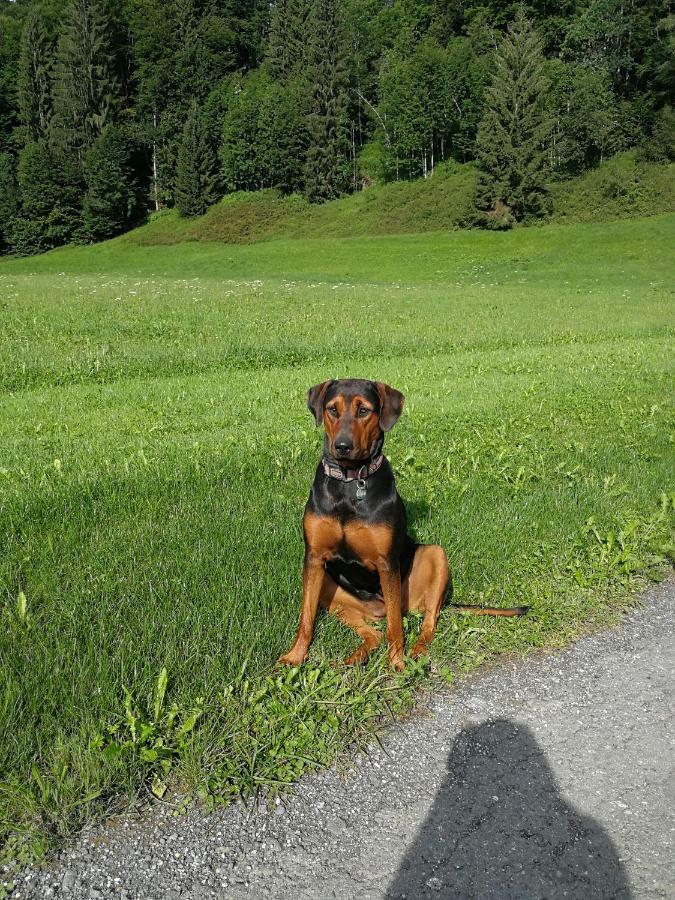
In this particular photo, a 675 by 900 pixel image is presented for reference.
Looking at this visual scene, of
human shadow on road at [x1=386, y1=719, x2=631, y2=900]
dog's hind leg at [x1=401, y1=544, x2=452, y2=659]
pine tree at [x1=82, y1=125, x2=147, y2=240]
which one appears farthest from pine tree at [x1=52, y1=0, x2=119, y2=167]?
human shadow on road at [x1=386, y1=719, x2=631, y2=900]

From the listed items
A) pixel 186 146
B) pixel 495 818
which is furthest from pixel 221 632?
pixel 186 146

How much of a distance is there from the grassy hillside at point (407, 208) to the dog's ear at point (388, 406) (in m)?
49.5

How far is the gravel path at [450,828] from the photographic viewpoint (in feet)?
7.28

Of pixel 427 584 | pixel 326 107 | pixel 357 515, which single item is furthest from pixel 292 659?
pixel 326 107

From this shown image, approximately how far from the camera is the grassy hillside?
159 ft

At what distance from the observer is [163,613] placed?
145 inches

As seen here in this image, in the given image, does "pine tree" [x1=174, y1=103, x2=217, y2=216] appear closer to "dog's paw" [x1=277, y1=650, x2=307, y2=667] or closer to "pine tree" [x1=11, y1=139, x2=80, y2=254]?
"pine tree" [x1=11, y1=139, x2=80, y2=254]

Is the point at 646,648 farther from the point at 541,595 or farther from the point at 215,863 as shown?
the point at 215,863

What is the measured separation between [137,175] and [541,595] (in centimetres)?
8853

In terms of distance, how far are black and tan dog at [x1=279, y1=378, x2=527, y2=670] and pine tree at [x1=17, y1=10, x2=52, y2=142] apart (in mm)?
90785

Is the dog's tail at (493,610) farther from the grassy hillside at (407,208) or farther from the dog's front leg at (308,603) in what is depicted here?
the grassy hillside at (407,208)

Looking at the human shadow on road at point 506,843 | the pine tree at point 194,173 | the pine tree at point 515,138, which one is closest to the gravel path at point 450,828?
the human shadow on road at point 506,843

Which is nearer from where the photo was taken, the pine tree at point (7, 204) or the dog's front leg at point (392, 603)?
the dog's front leg at point (392, 603)

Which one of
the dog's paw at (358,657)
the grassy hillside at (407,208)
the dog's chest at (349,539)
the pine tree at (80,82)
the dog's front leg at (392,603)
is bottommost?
the dog's paw at (358,657)
